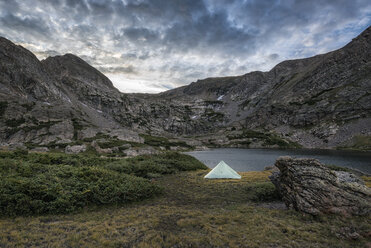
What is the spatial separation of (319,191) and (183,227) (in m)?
11.0

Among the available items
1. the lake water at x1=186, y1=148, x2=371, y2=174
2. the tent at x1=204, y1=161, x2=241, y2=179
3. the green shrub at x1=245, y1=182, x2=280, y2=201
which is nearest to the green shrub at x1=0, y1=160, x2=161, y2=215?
the green shrub at x1=245, y1=182, x2=280, y2=201

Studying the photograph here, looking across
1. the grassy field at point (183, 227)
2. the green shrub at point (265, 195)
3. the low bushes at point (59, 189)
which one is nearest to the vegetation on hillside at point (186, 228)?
the grassy field at point (183, 227)

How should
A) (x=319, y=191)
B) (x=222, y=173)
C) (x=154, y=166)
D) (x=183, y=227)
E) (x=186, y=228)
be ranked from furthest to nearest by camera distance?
1. (x=154, y=166)
2. (x=222, y=173)
3. (x=319, y=191)
4. (x=183, y=227)
5. (x=186, y=228)

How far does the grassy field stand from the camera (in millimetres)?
10727

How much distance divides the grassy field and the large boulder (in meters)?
0.74

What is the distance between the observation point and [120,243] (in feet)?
35.0

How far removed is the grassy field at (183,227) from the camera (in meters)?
10.7

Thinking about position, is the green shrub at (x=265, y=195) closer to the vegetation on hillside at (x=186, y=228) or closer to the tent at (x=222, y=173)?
Result: the vegetation on hillside at (x=186, y=228)

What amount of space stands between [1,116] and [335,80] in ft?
947

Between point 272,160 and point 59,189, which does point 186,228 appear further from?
point 272,160

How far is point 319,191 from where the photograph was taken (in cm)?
1499

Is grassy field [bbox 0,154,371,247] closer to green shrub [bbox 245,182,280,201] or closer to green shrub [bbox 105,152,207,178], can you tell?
green shrub [bbox 245,182,280,201]

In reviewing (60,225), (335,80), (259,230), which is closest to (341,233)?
(259,230)

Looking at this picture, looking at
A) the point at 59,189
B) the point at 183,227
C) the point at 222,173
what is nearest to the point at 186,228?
the point at 183,227
